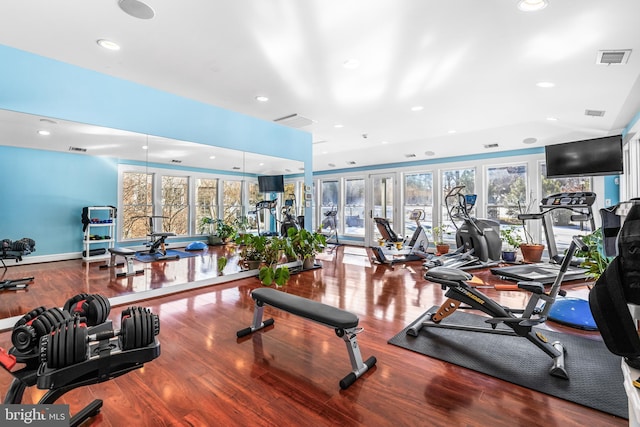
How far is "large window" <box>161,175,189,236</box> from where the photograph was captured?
438 centimetres

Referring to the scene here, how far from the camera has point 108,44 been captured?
2.85 meters

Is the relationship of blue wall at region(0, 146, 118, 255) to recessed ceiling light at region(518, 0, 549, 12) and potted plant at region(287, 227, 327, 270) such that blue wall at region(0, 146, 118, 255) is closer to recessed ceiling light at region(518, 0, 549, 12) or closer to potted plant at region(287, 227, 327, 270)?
potted plant at region(287, 227, 327, 270)

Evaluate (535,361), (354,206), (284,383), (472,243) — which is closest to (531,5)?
(535,361)

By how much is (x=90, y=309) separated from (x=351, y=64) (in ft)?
9.97

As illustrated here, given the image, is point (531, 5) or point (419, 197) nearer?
point (531, 5)

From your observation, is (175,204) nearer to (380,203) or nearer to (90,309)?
(90,309)

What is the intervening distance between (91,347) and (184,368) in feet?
3.14

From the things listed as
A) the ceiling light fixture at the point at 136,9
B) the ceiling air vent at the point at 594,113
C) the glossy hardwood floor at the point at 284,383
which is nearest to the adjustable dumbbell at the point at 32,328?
the glossy hardwood floor at the point at 284,383

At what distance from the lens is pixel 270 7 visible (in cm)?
233

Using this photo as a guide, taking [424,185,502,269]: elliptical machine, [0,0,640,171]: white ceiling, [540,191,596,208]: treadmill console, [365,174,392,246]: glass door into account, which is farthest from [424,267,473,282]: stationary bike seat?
[365,174,392,246]: glass door

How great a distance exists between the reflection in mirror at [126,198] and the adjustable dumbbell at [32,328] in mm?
2181

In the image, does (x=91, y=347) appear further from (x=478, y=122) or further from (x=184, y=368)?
A: (x=478, y=122)

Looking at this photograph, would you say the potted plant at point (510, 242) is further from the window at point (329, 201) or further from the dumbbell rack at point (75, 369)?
the dumbbell rack at point (75, 369)

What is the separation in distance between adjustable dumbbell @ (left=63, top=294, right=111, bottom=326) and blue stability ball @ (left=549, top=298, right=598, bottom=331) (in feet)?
12.6
